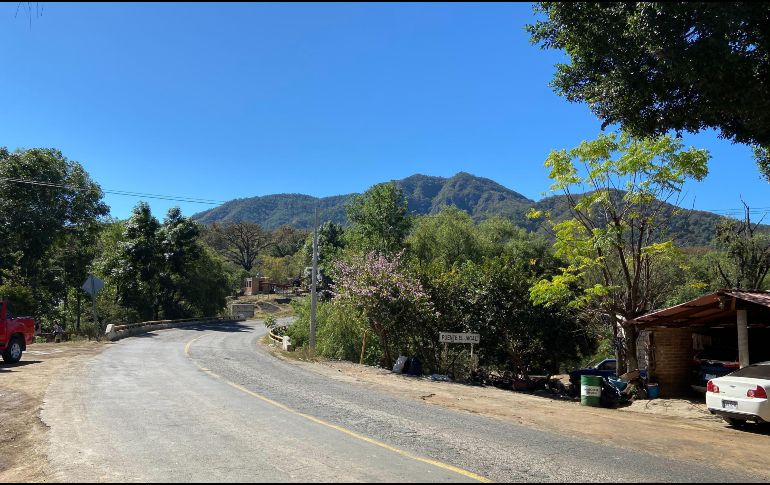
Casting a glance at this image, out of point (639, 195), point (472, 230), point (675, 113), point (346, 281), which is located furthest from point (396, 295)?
point (472, 230)

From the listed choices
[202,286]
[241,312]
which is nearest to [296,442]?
[202,286]

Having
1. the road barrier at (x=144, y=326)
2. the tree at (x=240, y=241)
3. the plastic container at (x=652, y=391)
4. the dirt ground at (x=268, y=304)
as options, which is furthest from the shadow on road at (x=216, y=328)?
the tree at (x=240, y=241)

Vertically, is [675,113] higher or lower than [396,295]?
higher

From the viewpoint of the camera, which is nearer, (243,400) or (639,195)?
(243,400)

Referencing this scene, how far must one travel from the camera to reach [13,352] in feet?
59.1

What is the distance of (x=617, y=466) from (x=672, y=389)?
35.8ft

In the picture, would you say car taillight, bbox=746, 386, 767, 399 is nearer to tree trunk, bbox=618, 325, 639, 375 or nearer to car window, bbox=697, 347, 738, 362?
tree trunk, bbox=618, 325, 639, 375

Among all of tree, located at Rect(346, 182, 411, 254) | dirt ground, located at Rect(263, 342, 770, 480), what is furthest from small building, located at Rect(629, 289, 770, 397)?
tree, located at Rect(346, 182, 411, 254)

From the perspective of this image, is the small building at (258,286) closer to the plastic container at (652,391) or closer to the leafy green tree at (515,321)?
the leafy green tree at (515,321)

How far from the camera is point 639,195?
55.9ft

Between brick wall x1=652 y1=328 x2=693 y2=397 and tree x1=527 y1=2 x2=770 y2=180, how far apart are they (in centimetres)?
853

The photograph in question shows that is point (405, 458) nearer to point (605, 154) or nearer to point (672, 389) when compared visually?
point (672, 389)

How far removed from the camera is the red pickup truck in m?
17.5

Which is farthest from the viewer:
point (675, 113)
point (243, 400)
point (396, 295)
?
point (396, 295)
